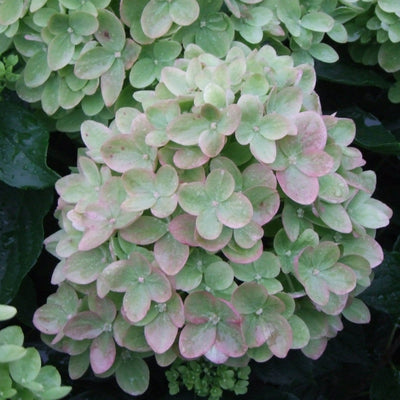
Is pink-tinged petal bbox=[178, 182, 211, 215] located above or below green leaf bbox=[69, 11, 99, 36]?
below

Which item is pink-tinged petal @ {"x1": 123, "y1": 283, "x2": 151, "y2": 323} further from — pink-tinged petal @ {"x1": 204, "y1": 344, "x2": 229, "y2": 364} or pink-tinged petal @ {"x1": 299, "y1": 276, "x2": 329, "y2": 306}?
pink-tinged petal @ {"x1": 299, "y1": 276, "x2": 329, "y2": 306}

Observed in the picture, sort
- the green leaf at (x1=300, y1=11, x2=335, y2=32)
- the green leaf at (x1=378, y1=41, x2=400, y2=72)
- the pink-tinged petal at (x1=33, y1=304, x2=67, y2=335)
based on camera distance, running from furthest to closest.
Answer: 1. the green leaf at (x1=378, y1=41, x2=400, y2=72)
2. the green leaf at (x1=300, y1=11, x2=335, y2=32)
3. the pink-tinged petal at (x1=33, y1=304, x2=67, y2=335)

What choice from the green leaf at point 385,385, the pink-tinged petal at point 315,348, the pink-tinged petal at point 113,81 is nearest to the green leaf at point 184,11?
the pink-tinged petal at point 113,81

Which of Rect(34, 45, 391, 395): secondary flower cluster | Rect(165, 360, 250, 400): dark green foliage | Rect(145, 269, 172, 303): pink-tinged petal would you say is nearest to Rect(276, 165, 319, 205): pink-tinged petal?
Rect(34, 45, 391, 395): secondary flower cluster

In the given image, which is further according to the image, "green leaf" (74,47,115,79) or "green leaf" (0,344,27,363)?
"green leaf" (74,47,115,79)

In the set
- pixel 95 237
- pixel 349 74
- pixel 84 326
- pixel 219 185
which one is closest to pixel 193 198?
pixel 219 185

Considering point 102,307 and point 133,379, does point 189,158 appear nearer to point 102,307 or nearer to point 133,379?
point 102,307

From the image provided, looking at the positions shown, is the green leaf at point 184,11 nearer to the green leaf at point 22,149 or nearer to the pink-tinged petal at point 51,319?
the green leaf at point 22,149
